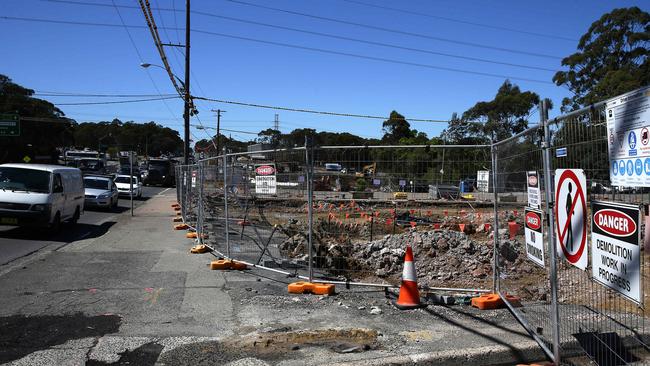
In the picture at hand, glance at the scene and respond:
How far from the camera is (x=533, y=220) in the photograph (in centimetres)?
528

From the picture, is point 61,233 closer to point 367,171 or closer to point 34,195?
point 34,195

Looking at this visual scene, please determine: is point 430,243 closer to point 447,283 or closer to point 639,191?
point 447,283

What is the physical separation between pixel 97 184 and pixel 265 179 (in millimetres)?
18670

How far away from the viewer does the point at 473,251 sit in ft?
36.3

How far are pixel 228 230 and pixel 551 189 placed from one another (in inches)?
270

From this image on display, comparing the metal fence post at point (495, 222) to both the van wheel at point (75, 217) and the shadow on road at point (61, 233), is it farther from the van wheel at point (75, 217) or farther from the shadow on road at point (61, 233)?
the van wheel at point (75, 217)

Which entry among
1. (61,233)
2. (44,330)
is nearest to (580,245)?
(44,330)

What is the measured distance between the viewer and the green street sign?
40844mm

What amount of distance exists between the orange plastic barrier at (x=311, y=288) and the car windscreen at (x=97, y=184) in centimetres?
1963

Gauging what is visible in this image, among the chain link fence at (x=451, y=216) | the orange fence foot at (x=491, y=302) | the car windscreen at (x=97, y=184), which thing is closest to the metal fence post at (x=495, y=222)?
the chain link fence at (x=451, y=216)

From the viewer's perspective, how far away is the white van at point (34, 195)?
1332 cm

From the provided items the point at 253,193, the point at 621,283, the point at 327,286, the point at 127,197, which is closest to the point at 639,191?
→ the point at 621,283

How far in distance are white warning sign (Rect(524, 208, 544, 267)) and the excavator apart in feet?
9.16

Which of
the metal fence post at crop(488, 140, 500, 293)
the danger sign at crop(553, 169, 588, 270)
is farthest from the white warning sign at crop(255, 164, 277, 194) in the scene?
the danger sign at crop(553, 169, 588, 270)
